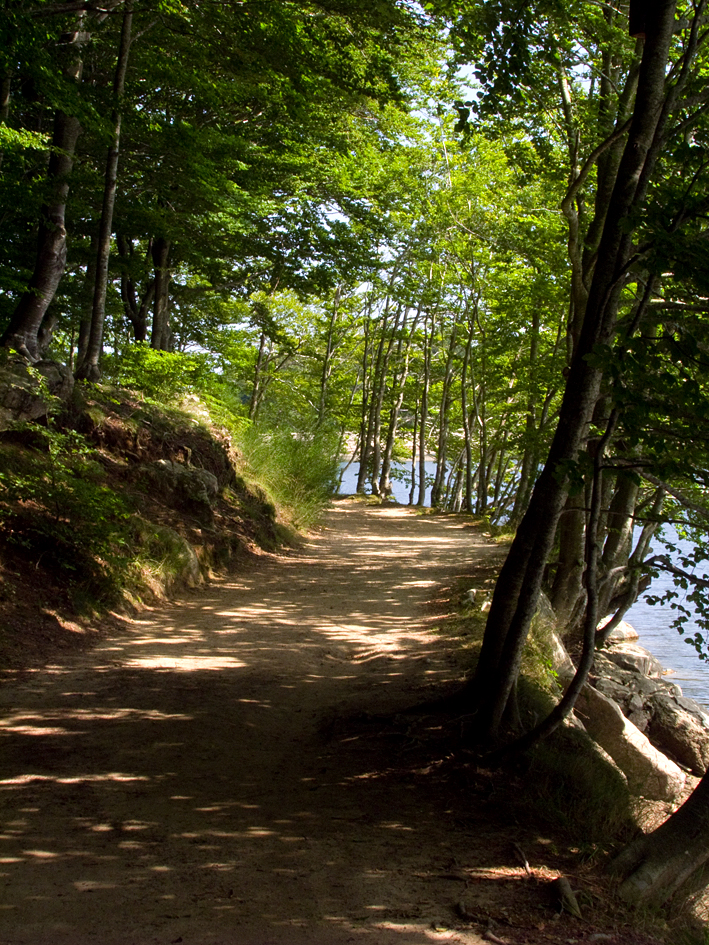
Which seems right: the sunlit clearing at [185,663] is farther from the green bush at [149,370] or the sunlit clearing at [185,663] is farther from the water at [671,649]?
the water at [671,649]

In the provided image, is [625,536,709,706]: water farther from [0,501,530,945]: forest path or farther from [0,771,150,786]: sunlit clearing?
[0,771,150,786]: sunlit clearing

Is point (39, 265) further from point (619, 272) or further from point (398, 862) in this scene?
point (398, 862)

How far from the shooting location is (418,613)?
29.2 feet

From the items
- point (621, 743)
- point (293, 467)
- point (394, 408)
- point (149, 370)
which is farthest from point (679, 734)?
point (394, 408)

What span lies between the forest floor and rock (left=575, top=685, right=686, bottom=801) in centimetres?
146

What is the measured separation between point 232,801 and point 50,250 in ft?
26.7

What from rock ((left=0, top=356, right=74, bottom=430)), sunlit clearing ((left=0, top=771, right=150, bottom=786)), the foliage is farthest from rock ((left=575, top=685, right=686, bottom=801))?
rock ((left=0, top=356, right=74, bottom=430))

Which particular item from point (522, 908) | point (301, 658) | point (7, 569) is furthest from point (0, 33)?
point (522, 908)

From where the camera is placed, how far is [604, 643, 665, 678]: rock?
12.4 m

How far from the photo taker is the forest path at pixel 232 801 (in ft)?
9.91

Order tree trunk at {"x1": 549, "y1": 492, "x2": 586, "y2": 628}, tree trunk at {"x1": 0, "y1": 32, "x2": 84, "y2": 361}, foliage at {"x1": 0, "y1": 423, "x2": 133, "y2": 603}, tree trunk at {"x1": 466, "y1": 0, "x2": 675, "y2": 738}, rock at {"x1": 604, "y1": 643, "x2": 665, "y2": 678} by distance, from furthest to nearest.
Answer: rock at {"x1": 604, "y1": 643, "x2": 665, "y2": 678}
tree trunk at {"x1": 0, "y1": 32, "x2": 84, "y2": 361}
tree trunk at {"x1": 549, "y1": 492, "x2": 586, "y2": 628}
foliage at {"x1": 0, "y1": 423, "x2": 133, "y2": 603}
tree trunk at {"x1": 466, "y1": 0, "x2": 675, "y2": 738}

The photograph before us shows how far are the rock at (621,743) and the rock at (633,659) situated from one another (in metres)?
4.63

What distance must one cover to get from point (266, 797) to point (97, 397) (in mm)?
7693

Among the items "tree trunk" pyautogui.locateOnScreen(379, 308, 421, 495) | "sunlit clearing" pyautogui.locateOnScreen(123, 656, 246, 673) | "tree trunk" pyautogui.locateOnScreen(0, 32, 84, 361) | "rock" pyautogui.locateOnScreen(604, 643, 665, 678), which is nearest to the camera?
"sunlit clearing" pyautogui.locateOnScreen(123, 656, 246, 673)
